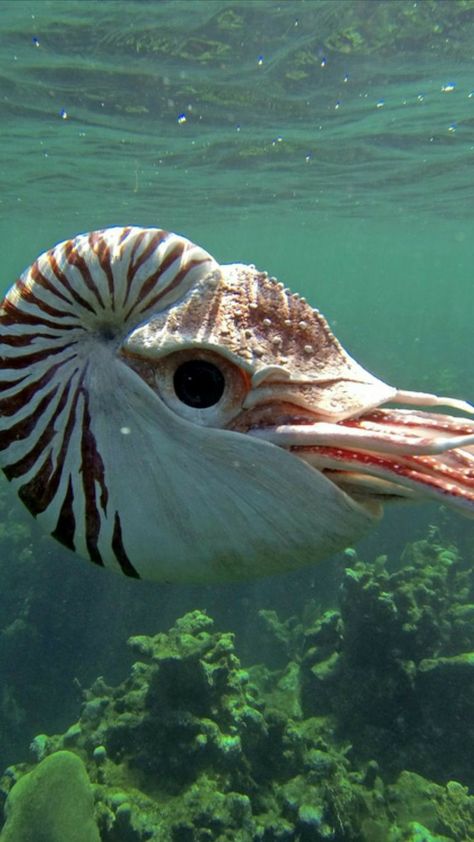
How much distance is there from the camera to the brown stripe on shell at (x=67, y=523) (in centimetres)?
154

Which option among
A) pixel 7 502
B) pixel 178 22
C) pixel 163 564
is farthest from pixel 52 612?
pixel 178 22

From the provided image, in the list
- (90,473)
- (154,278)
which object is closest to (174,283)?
(154,278)

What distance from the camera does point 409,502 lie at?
1.53m

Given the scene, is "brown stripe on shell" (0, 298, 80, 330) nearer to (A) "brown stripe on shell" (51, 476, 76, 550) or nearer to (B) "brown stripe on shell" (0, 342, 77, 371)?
(B) "brown stripe on shell" (0, 342, 77, 371)

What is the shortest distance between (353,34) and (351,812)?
10.2 metres

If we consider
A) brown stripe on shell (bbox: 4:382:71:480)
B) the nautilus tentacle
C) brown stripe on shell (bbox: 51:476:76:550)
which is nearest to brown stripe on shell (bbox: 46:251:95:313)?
the nautilus tentacle

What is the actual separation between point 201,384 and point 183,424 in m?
0.14

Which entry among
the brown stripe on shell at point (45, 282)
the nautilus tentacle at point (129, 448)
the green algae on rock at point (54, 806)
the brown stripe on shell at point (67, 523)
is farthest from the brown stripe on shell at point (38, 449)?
the green algae on rock at point (54, 806)

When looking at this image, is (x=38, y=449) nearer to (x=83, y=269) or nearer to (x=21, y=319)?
(x=21, y=319)

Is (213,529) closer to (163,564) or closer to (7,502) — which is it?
(163,564)

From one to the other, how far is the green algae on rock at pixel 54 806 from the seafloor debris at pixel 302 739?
3cm

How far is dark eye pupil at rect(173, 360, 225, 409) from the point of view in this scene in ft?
5.04

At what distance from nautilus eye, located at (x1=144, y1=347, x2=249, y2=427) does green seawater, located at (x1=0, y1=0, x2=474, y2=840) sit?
5.97ft

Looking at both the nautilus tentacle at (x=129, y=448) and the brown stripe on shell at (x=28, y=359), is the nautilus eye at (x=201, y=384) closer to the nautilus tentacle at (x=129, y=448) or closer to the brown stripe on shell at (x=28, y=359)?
the nautilus tentacle at (x=129, y=448)
